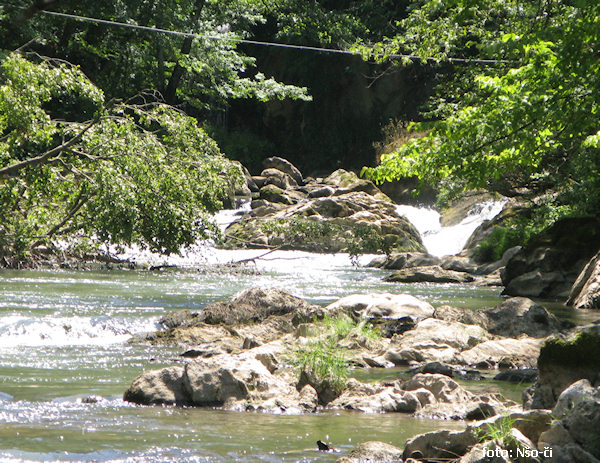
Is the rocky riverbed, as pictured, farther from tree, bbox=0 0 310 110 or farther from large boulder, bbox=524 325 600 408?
tree, bbox=0 0 310 110

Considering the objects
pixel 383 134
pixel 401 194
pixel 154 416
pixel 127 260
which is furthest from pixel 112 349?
pixel 383 134

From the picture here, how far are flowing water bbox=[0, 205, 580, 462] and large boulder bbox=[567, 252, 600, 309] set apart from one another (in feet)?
5.39

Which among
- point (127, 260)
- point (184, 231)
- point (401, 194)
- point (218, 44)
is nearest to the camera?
point (184, 231)

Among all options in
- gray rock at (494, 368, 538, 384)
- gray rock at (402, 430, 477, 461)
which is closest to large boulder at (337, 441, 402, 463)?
gray rock at (402, 430, 477, 461)

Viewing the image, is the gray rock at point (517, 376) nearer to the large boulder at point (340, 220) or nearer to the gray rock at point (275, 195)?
the large boulder at point (340, 220)

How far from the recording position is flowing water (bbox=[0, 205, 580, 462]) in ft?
19.9

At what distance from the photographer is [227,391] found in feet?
25.7

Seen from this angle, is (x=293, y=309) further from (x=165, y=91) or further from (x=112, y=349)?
(x=165, y=91)

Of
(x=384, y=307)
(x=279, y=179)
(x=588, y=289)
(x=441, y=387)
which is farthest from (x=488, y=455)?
(x=279, y=179)

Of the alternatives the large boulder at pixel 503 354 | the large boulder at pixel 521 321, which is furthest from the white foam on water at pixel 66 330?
the large boulder at pixel 521 321

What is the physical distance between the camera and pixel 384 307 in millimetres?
14109

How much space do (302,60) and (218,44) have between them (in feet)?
39.3

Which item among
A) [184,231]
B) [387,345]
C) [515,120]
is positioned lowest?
[387,345]

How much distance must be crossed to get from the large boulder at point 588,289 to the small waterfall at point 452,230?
11952 millimetres
